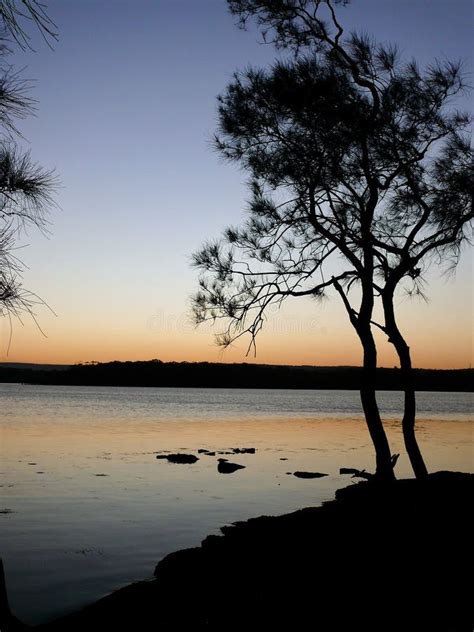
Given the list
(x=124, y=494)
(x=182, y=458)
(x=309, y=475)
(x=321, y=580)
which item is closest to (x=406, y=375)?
(x=321, y=580)

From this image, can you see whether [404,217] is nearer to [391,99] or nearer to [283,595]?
[391,99]

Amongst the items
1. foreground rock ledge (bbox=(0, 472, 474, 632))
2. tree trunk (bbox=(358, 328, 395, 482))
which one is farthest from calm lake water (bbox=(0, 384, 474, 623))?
tree trunk (bbox=(358, 328, 395, 482))

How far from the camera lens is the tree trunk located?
1118cm

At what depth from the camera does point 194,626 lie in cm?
621

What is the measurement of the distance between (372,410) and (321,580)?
15.3 feet

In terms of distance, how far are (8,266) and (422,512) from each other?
6.44 meters

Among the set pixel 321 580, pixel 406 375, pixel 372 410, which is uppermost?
pixel 406 375

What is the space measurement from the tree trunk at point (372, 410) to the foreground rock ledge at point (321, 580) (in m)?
1.19

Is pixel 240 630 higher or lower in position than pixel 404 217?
lower

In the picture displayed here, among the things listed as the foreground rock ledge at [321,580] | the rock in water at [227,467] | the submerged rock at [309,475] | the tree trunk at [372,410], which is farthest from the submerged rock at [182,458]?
the foreground rock ledge at [321,580]

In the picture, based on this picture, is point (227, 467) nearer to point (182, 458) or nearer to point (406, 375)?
point (182, 458)

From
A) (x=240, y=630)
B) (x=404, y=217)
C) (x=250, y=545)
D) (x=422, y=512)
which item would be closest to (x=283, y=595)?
(x=240, y=630)

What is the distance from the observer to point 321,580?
702 cm

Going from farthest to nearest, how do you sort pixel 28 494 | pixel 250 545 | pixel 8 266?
pixel 28 494
pixel 250 545
pixel 8 266
